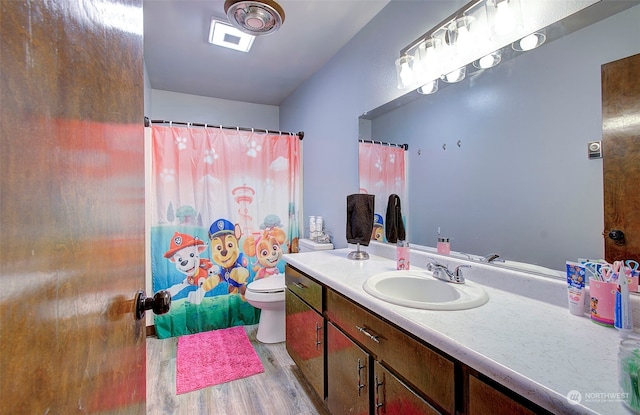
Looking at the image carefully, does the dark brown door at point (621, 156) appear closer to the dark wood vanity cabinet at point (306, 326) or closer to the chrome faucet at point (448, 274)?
the chrome faucet at point (448, 274)

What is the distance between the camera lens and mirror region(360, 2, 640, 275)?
1.01m

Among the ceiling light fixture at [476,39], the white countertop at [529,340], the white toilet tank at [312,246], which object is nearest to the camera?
the white countertop at [529,340]

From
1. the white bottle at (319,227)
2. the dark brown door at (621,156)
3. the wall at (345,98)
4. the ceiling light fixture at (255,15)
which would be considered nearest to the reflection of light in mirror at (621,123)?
the dark brown door at (621,156)

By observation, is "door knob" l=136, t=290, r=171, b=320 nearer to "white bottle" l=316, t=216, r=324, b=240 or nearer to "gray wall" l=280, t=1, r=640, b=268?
"gray wall" l=280, t=1, r=640, b=268

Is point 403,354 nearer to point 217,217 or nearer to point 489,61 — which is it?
point 489,61

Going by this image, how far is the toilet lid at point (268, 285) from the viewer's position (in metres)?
2.34

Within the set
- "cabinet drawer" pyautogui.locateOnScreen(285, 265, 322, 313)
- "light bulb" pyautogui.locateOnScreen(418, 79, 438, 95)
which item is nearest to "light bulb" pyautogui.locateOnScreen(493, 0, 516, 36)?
"light bulb" pyautogui.locateOnScreen(418, 79, 438, 95)

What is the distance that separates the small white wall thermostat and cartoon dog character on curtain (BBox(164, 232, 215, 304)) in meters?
2.62

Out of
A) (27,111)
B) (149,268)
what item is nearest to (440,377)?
(27,111)

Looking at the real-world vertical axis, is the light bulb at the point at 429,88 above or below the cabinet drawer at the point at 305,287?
above

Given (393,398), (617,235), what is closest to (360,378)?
(393,398)

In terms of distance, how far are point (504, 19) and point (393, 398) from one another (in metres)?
1.57

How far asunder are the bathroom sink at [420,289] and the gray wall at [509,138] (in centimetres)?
26

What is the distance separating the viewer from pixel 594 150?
999 millimetres
